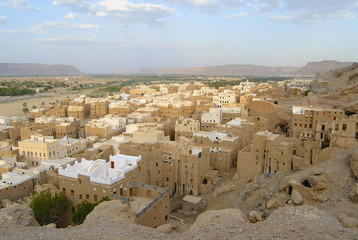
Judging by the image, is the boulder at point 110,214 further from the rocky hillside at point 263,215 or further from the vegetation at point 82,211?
the vegetation at point 82,211

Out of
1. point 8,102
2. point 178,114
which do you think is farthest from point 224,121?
point 8,102

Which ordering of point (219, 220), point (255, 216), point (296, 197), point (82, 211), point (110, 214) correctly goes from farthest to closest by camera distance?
point (296, 197)
point (255, 216)
point (82, 211)
point (110, 214)
point (219, 220)

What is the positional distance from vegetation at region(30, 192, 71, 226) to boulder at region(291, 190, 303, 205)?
16.3 metres

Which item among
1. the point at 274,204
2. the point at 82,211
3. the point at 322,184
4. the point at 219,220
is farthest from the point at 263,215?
the point at 82,211

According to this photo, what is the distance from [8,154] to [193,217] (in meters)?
21.5

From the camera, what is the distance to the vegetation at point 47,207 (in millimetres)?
20203

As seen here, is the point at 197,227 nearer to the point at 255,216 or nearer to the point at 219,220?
the point at 219,220

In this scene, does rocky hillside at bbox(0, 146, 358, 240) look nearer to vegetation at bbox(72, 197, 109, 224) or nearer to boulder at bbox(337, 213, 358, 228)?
boulder at bbox(337, 213, 358, 228)

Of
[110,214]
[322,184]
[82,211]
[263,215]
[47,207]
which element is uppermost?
[110,214]

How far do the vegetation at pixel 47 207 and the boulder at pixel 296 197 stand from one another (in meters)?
16.3

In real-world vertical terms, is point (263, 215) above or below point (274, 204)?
below

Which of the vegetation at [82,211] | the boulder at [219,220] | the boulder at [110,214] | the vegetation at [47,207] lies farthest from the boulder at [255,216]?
the vegetation at [47,207]

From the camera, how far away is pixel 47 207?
20.2 meters

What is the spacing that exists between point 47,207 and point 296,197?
17044 millimetres
